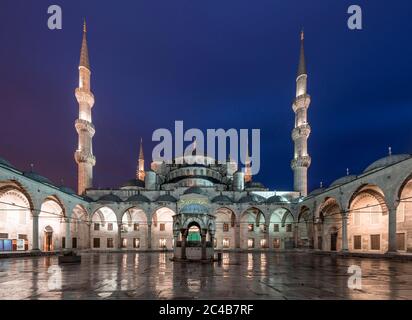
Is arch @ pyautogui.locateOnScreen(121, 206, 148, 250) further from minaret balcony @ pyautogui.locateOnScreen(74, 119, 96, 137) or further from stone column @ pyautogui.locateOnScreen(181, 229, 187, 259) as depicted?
stone column @ pyautogui.locateOnScreen(181, 229, 187, 259)

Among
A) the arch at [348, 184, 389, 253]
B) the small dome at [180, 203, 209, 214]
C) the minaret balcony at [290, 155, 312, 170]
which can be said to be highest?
the minaret balcony at [290, 155, 312, 170]

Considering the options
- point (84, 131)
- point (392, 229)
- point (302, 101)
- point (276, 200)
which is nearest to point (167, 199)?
point (276, 200)

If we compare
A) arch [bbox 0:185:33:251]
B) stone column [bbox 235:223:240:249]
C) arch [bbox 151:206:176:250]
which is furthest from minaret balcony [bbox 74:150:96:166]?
stone column [bbox 235:223:240:249]

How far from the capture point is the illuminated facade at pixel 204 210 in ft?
80.3

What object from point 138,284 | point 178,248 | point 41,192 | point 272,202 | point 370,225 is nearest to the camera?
point 138,284

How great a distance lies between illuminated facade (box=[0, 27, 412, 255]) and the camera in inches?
964

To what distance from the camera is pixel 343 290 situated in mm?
7910

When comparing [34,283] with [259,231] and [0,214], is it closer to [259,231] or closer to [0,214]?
[0,214]

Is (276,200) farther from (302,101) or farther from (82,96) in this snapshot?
(82,96)

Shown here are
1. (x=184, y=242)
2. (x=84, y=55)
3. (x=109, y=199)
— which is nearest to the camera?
(x=184, y=242)

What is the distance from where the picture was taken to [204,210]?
69.8ft

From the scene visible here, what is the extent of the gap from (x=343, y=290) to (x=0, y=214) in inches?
1319
